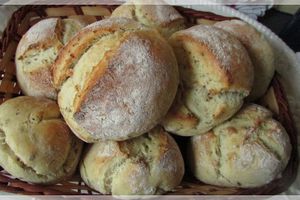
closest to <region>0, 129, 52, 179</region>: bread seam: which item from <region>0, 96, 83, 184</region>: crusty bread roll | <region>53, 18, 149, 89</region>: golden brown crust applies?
<region>0, 96, 83, 184</region>: crusty bread roll

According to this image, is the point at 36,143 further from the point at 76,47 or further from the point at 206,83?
the point at 206,83

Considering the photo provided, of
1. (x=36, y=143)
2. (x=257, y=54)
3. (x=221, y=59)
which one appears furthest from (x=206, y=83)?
(x=36, y=143)

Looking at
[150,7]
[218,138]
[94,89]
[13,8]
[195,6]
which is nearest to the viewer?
[94,89]

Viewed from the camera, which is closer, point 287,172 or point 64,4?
point 287,172

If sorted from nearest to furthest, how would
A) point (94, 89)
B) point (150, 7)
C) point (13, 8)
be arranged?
point (94, 89)
point (150, 7)
point (13, 8)

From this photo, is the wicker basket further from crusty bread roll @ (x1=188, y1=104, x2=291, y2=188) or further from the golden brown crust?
the golden brown crust

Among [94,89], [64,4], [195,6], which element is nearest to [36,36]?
[64,4]

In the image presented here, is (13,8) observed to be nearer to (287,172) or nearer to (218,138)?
(218,138)

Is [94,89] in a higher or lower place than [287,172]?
higher
